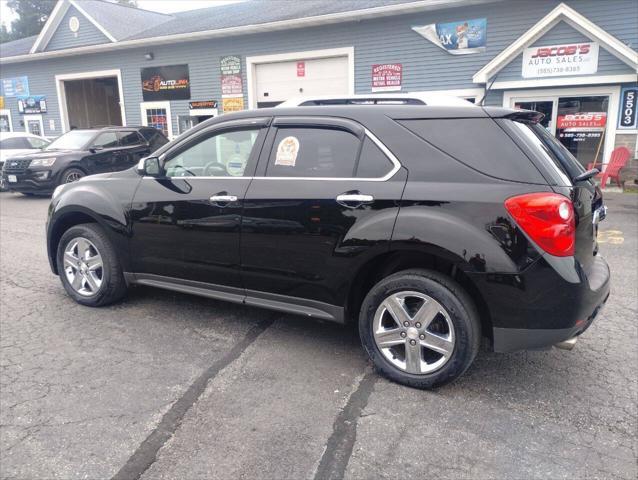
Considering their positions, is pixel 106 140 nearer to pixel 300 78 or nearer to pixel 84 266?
pixel 300 78

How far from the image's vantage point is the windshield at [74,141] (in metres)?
12.2

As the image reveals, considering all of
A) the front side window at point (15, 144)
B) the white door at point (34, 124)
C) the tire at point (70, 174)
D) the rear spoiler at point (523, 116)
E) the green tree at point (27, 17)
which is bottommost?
the tire at point (70, 174)

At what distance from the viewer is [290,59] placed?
15547 millimetres

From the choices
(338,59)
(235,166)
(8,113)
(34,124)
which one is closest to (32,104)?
(34,124)

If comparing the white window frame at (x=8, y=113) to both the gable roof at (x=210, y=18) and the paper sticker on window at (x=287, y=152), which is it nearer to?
the gable roof at (x=210, y=18)

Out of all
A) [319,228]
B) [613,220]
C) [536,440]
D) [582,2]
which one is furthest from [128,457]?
[582,2]

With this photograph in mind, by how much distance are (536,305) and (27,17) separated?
5546cm

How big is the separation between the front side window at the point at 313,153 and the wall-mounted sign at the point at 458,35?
36.8ft

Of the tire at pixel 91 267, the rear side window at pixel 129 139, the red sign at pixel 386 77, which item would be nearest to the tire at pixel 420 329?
the tire at pixel 91 267

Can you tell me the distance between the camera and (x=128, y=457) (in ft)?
8.30

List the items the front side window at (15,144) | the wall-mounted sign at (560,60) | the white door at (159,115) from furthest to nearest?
the white door at (159,115) → the front side window at (15,144) → the wall-mounted sign at (560,60)

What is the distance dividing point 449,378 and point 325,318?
2.97 feet

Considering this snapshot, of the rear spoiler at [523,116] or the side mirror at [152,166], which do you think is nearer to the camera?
the rear spoiler at [523,116]

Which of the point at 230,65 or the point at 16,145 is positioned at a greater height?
the point at 230,65
